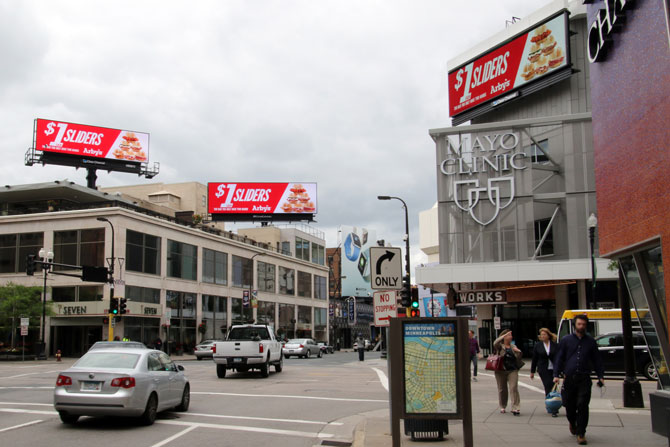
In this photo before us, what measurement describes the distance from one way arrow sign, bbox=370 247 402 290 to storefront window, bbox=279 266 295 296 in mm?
68939

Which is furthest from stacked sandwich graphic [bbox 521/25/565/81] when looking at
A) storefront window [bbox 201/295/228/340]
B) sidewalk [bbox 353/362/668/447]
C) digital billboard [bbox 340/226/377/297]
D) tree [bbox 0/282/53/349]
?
digital billboard [bbox 340/226/377/297]

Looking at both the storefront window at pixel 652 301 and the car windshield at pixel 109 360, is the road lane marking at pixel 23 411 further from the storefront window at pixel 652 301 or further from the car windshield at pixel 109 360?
the storefront window at pixel 652 301

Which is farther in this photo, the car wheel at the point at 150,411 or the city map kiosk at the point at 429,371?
the car wheel at the point at 150,411

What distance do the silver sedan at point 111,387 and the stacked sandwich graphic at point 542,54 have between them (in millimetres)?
37332

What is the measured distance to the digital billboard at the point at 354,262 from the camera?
421 feet

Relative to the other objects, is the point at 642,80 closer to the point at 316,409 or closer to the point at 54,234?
the point at 316,409

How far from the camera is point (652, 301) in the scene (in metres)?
10.3

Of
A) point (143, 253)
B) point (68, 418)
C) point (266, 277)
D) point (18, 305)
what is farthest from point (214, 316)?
point (68, 418)

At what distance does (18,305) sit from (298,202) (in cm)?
3840

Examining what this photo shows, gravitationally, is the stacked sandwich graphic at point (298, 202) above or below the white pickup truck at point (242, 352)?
above

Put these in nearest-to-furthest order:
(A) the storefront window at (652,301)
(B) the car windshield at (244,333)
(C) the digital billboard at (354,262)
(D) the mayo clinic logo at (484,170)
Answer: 1. (A) the storefront window at (652,301)
2. (B) the car windshield at (244,333)
3. (D) the mayo clinic logo at (484,170)
4. (C) the digital billboard at (354,262)

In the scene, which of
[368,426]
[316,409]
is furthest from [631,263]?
[316,409]

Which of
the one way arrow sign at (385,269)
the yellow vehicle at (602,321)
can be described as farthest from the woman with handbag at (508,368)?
the yellow vehicle at (602,321)

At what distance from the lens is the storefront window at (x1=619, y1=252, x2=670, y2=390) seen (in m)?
10.1
